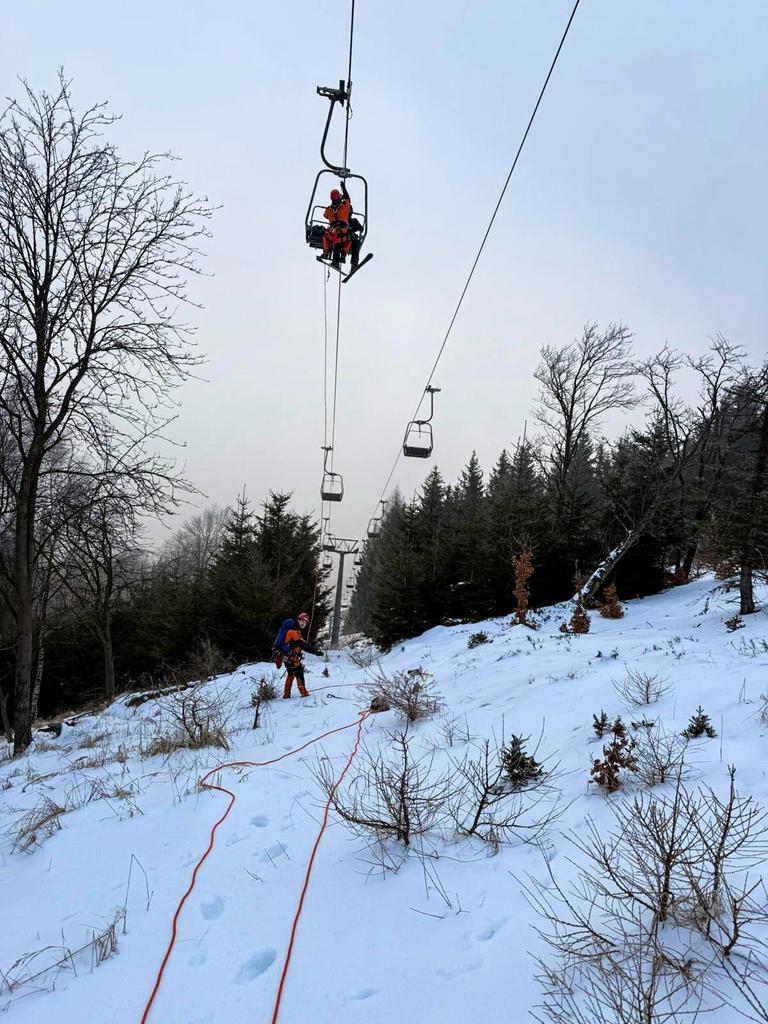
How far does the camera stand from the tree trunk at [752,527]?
1205 centimetres

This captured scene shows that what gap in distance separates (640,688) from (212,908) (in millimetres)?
4450

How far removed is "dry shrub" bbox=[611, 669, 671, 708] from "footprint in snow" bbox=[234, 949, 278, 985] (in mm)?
3974

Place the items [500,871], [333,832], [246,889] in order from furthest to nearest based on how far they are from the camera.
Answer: [333,832] < [246,889] < [500,871]

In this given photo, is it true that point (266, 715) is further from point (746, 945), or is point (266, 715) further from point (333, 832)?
point (746, 945)

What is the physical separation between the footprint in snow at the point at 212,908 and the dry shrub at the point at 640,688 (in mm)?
4091

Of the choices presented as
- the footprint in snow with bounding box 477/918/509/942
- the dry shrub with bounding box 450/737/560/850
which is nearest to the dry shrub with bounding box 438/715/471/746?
the dry shrub with bounding box 450/737/560/850

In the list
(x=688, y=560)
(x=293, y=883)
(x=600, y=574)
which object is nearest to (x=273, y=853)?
(x=293, y=883)

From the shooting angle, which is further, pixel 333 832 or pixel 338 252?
pixel 338 252

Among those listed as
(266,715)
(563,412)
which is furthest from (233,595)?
(563,412)

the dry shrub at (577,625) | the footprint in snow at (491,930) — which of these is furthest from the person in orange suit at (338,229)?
the dry shrub at (577,625)

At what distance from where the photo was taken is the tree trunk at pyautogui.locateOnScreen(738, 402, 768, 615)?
12.0 meters

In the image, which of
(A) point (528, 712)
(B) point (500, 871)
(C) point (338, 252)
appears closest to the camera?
(B) point (500, 871)

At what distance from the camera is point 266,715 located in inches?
353

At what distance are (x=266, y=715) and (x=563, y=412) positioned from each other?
21544 millimetres
